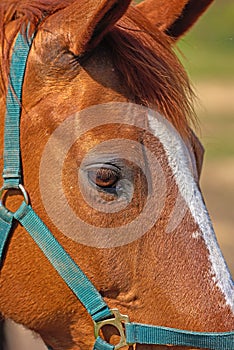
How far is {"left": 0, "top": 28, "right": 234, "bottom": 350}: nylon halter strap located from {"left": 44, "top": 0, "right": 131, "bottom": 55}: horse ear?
12 cm

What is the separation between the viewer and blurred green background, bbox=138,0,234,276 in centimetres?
682

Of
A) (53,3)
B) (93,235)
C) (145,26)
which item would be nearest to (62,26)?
(53,3)

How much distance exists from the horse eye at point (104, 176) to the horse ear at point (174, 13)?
0.71 metres

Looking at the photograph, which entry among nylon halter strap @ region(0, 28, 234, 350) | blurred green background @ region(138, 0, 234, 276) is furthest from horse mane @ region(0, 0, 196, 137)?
blurred green background @ region(138, 0, 234, 276)

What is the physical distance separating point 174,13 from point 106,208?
0.83 metres

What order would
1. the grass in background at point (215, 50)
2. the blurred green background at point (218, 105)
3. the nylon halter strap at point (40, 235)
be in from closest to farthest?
the nylon halter strap at point (40, 235) → the blurred green background at point (218, 105) → the grass in background at point (215, 50)

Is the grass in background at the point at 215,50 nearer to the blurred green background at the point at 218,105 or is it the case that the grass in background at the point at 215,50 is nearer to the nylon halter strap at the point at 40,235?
the blurred green background at the point at 218,105

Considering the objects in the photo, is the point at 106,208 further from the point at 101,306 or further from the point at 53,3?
the point at 53,3

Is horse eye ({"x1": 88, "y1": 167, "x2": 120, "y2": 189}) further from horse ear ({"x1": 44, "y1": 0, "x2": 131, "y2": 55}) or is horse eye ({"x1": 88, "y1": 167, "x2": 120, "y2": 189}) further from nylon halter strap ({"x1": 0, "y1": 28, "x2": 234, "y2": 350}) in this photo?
horse ear ({"x1": 44, "y1": 0, "x2": 131, "y2": 55})

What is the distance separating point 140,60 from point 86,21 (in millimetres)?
230

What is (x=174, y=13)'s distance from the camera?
2.59m

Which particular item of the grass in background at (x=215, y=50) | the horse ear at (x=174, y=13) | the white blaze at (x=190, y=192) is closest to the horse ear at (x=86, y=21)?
the white blaze at (x=190, y=192)

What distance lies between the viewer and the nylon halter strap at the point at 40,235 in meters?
2.18

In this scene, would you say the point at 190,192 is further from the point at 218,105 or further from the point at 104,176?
the point at 218,105
